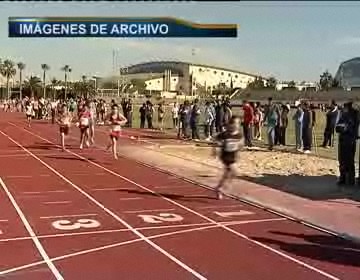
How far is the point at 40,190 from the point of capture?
46.2 feet

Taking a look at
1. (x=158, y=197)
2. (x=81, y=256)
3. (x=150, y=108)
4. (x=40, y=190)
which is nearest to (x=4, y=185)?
(x=40, y=190)

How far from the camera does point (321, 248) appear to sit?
30.2 ft

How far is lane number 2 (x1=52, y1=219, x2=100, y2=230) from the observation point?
10.3m

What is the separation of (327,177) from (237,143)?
3.64 m

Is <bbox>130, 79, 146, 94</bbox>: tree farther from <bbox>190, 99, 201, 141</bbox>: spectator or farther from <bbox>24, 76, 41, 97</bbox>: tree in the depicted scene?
<bbox>190, 99, 201, 141</bbox>: spectator

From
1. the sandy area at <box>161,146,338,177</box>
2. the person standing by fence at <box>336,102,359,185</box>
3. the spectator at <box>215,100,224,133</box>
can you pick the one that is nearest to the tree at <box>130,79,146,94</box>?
the spectator at <box>215,100,224,133</box>

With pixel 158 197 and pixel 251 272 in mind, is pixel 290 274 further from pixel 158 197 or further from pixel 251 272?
pixel 158 197

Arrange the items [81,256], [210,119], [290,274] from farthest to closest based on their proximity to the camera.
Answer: [210,119]
[81,256]
[290,274]

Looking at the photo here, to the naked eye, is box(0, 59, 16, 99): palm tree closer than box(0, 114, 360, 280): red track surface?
No

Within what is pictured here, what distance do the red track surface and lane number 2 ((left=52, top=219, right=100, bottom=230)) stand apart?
0.01 metres

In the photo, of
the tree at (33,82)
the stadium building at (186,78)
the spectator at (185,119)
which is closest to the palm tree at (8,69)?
the tree at (33,82)

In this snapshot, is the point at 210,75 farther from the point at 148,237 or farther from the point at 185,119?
the point at 148,237

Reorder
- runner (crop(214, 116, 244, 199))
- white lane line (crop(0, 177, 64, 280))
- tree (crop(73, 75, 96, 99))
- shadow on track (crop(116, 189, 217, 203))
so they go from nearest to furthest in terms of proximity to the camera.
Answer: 1. white lane line (crop(0, 177, 64, 280))
2. shadow on track (crop(116, 189, 217, 203))
3. runner (crop(214, 116, 244, 199))
4. tree (crop(73, 75, 96, 99))

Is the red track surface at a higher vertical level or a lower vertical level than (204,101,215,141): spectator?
lower
